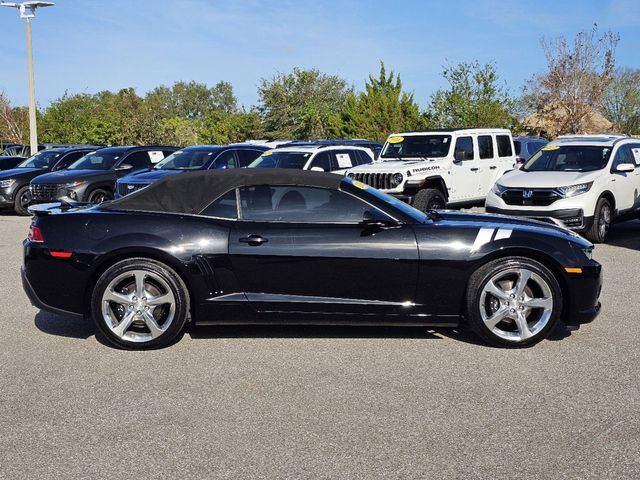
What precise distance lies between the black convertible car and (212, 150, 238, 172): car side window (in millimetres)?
10608

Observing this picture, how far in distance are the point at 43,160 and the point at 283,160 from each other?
945 centimetres

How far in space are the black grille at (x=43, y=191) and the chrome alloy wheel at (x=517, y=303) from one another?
43.9ft

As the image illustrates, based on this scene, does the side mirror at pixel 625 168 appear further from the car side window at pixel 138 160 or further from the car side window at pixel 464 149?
the car side window at pixel 138 160

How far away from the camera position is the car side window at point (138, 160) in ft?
61.2

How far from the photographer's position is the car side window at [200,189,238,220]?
6.28 meters

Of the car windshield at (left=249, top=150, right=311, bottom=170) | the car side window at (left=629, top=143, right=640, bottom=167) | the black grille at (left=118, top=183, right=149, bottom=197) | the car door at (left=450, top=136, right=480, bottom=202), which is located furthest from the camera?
the car windshield at (left=249, top=150, right=311, bottom=170)

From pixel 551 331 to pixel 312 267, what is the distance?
1950mm

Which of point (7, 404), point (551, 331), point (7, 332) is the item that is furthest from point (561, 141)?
point (7, 404)

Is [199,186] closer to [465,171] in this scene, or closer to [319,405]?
[319,405]

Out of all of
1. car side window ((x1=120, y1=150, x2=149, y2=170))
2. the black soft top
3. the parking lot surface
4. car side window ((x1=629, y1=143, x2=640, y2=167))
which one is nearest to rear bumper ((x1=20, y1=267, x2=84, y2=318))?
the parking lot surface

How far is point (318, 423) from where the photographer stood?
14.8ft

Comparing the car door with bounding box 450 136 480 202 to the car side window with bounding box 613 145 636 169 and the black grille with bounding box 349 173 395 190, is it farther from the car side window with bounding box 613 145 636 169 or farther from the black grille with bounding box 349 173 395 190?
the car side window with bounding box 613 145 636 169

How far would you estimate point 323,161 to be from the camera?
1611 centimetres

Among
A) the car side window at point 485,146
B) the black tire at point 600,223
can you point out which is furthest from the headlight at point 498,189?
the car side window at point 485,146
